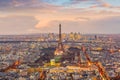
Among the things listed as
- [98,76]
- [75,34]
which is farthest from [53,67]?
[75,34]

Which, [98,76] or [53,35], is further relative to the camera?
[53,35]

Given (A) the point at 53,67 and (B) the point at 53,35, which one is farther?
(B) the point at 53,35

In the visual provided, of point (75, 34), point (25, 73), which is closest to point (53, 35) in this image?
point (75, 34)

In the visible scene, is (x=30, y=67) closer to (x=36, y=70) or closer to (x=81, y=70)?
(x=36, y=70)

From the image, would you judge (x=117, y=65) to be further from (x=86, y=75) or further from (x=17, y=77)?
(x=17, y=77)

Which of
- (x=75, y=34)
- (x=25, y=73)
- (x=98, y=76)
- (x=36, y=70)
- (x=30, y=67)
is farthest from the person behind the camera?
(x=75, y=34)

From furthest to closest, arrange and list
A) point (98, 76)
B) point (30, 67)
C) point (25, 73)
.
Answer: point (30, 67) → point (25, 73) → point (98, 76)

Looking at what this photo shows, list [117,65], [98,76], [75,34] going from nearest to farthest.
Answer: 1. [98,76]
2. [117,65]
3. [75,34]

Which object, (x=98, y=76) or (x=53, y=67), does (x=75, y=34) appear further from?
(x=98, y=76)

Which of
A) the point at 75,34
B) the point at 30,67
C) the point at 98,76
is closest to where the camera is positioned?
the point at 98,76
